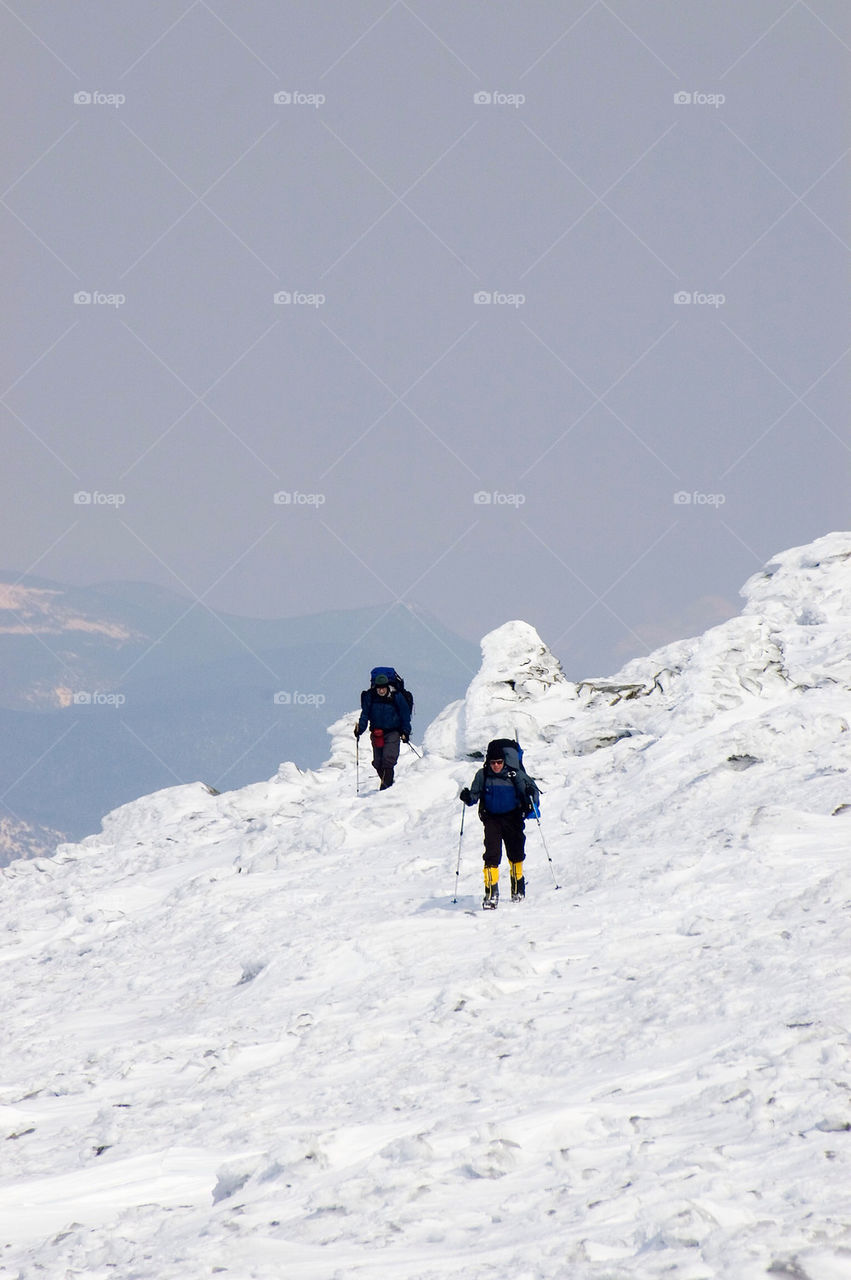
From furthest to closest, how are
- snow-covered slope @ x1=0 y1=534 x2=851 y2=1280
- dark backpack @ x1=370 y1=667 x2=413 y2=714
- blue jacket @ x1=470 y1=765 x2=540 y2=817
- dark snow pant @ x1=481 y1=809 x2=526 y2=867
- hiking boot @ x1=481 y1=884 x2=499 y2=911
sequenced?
dark backpack @ x1=370 y1=667 x2=413 y2=714, blue jacket @ x1=470 y1=765 x2=540 y2=817, dark snow pant @ x1=481 y1=809 x2=526 y2=867, hiking boot @ x1=481 y1=884 x2=499 y2=911, snow-covered slope @ x1=0 y1=534 x2=851 y2=1280

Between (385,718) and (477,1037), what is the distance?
1411 cm

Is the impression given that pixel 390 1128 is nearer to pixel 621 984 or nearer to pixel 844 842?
pixel 621 984

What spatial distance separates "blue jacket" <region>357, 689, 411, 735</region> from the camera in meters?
22.8

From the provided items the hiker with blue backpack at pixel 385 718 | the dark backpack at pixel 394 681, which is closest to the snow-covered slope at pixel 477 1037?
the hiker with blue backpack at pixel 385 718

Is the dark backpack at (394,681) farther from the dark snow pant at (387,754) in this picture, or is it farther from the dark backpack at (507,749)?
the dark backpack at (507,749)

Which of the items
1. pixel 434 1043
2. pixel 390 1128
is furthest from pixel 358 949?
pixel 390 1128

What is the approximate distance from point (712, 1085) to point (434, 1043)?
2781 millimetres

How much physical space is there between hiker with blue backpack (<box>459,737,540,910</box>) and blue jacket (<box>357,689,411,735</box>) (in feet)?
29.2

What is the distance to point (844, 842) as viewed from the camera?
498 inches

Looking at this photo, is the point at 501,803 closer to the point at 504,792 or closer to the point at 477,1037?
the point at 504,792

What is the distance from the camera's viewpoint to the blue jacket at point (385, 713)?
22781 millimetres

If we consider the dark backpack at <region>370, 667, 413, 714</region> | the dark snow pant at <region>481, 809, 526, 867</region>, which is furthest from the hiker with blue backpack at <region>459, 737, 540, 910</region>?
the dark backpack at <region>370, 667, 413, 714</region>

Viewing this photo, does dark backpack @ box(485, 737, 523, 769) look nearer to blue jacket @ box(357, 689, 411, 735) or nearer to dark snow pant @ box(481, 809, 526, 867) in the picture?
dark snow pant @ box(481, 809, 526, 867)

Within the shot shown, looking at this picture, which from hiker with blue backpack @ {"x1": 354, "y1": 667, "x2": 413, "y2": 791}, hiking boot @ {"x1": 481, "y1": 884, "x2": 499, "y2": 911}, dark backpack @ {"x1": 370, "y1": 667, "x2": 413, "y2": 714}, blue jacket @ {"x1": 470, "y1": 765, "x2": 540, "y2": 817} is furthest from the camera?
hiker with blue backpack @ {"x1": 354, "y1": 667, "x2": 413, "y2": 791}
